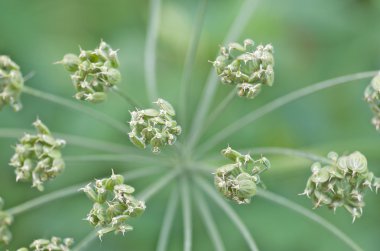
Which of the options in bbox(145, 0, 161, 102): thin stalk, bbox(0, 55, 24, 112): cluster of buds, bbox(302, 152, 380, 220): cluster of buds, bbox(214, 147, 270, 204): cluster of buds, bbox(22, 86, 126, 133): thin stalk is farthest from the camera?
bbox(145, 0, 161, 102): thin stalk

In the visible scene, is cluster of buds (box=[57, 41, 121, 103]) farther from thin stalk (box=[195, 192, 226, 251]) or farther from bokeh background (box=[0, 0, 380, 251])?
bokeh background (box=[0, 0, 380, 251])

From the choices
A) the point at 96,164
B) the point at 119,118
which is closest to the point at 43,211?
the point at 96,164

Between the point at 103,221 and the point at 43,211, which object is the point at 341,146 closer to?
the point at 103,221

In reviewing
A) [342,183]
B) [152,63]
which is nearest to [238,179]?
[342,183]

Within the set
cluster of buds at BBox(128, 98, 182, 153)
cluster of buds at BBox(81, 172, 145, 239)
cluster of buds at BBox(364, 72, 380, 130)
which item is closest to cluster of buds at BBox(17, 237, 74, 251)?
cluster of buds at BBox(81, 172, 145, 239)

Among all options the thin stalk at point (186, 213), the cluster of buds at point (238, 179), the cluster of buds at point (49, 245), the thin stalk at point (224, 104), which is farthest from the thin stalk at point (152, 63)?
the cluster of buds at point (49, 245)
